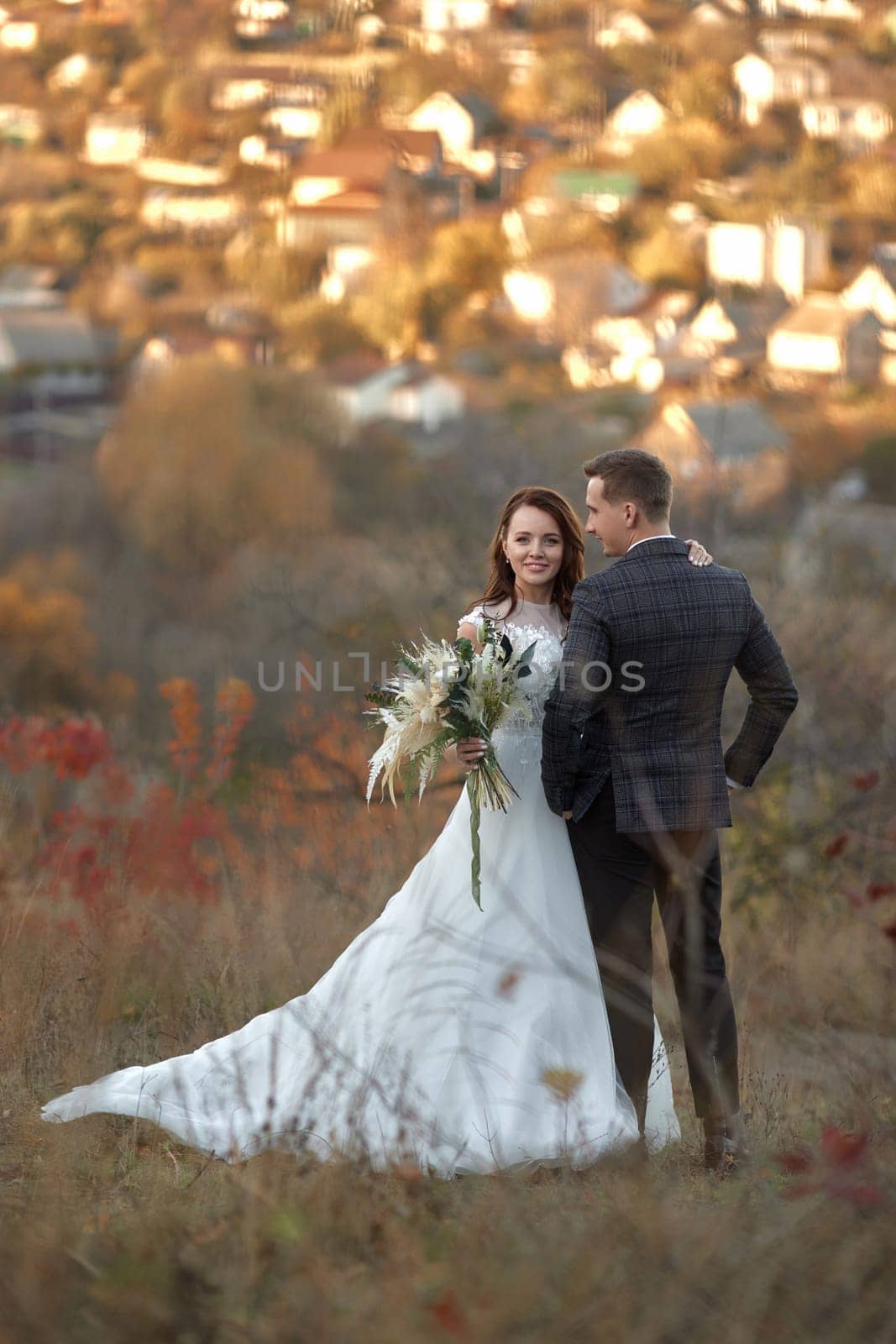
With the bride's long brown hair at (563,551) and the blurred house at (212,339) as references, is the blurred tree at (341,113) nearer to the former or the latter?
the blurred house at (212,339)

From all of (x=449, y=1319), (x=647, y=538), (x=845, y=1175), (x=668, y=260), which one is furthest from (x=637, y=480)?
(x=668, y=260)

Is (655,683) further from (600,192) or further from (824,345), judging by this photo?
(600,192)

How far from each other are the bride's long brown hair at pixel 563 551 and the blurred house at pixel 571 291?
4622 centimetres

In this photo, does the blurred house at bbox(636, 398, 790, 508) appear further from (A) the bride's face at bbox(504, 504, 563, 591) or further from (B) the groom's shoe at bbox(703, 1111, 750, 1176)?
(B) the groom's shoe at bbox(703, 1111, 750, 1176)

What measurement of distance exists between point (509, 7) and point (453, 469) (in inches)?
1916

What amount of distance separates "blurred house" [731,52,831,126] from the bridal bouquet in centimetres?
5946

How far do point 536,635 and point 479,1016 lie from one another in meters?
0.91

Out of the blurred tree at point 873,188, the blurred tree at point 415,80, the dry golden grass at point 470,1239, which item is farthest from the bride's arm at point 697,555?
the blurred tree at point 415,80

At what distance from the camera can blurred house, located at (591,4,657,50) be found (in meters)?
65.6

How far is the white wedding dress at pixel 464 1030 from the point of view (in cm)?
338

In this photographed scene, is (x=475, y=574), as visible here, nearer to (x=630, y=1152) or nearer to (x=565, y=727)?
(x=565, y=727)

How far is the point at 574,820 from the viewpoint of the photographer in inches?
139

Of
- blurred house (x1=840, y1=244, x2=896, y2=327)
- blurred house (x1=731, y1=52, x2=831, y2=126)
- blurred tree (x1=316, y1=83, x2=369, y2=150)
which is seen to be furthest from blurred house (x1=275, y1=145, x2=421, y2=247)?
blurred house (x1=840, y1=244, x2=896, y2=327)

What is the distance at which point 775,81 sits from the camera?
194 feet
